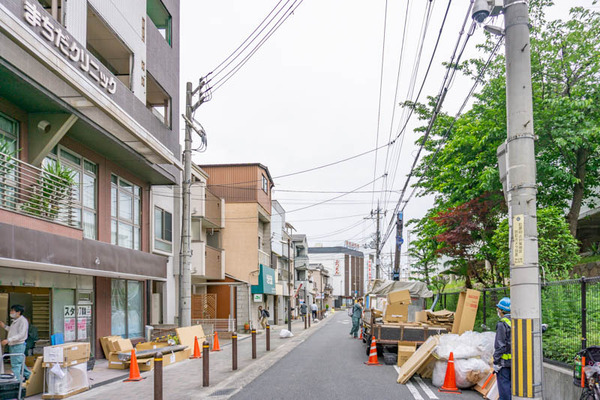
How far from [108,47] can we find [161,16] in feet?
17.0

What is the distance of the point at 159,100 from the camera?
21641mm

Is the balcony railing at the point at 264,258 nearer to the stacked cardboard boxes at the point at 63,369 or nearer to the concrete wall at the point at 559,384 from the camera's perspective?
the stacked cardboard boxes at the point at 63,369

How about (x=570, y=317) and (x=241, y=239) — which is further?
(x=241, y=239)

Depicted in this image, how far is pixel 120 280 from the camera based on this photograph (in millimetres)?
18562

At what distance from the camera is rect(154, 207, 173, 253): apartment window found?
21969 millimetres

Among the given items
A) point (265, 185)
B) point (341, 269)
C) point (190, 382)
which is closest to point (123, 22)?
point (190, 382)

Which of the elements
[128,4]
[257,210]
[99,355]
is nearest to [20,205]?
[99,355]

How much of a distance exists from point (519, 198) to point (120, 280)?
15.3m

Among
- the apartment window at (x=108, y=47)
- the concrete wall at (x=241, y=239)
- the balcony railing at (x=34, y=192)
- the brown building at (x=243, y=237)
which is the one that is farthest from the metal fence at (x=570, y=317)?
the concrete wall at (x=241, y=239)

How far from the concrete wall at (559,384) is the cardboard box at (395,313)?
25.5 ft

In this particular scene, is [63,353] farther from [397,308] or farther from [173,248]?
[173,248]

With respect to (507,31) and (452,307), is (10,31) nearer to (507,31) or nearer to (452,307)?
(507,31)

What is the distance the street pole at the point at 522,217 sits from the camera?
590 centimetres

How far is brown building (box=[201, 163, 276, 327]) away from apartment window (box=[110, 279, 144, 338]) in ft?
43.4
